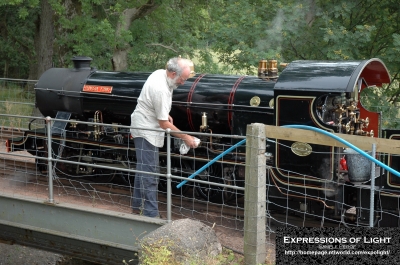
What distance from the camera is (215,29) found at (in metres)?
13.9

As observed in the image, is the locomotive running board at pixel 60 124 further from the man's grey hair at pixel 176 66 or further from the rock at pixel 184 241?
the rock at pixel 184 241

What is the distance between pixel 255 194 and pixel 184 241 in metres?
0.87

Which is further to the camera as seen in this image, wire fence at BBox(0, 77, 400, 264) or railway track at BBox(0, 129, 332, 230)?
railway track at BBox(0, 129, 332, 230)

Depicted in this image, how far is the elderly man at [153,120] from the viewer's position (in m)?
6.58

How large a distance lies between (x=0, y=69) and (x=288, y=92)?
20356 millimetres

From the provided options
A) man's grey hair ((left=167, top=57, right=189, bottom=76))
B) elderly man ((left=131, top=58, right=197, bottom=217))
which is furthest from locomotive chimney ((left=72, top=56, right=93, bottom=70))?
man's grey hair ((left=167, top=57, right=189, bottom=76))

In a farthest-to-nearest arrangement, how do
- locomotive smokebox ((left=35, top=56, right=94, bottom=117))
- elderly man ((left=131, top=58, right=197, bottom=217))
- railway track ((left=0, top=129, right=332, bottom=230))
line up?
1. locomotive smokebox ((left=35, top=56, right=94, bottom=117))
2. railway track ((left=0, top=129, right=332, bottom=230))
3. elderly man ((left=131, top=58, right=197, bottom=217))

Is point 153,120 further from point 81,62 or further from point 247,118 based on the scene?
point 81,62

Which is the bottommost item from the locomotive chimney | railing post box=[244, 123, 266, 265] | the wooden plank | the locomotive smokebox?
railing post box=[244, 123, 266, 265]

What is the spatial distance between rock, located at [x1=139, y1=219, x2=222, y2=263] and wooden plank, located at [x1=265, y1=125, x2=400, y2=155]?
4.08ft

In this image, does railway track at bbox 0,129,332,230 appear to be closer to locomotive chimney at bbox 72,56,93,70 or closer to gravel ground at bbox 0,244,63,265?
locomotive chimney at bbox 72,56,93,70

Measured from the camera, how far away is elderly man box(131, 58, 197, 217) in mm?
6578

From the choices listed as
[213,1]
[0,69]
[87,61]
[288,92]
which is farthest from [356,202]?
[0,69]

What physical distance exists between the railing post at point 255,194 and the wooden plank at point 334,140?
167 millimetres
